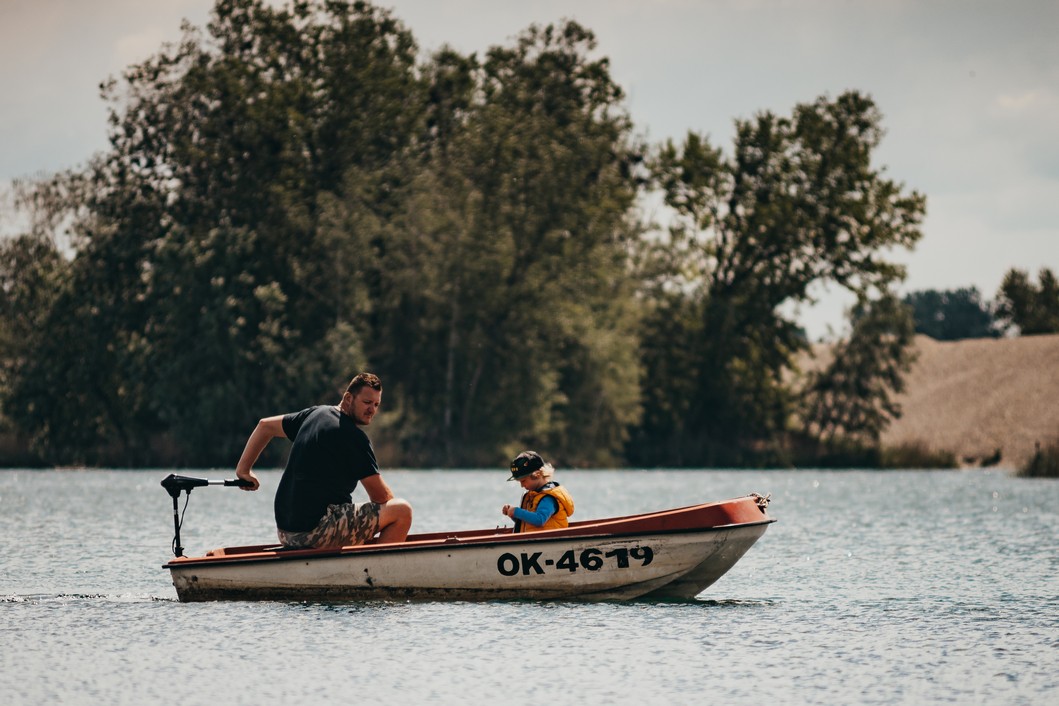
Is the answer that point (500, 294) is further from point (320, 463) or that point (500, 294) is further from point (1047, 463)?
point (320, 463)

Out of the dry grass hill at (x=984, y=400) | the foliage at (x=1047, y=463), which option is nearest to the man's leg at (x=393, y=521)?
the foliage at (x=1047, y=463)

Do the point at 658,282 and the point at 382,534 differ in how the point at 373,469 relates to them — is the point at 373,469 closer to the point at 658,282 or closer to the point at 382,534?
the point at 382,534

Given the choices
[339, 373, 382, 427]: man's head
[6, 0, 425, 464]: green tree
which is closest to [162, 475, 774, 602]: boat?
[339, 373, 382, 427]: man's head

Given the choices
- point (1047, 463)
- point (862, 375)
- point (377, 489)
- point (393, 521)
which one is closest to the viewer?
point (377, 489)

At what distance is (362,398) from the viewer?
48.7 feet

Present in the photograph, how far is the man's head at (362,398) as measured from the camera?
585 inches

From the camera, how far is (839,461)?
2618 inches

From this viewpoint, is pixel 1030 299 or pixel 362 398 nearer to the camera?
pixel 362 398

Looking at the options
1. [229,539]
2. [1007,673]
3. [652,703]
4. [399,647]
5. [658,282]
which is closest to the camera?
[652,703]

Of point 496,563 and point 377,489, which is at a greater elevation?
point 377,489

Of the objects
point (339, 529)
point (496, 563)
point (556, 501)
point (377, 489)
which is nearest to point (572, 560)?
point (556, 501)

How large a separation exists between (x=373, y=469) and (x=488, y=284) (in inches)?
1795

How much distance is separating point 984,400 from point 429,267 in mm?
33675

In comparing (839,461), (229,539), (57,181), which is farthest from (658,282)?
(229,539)
